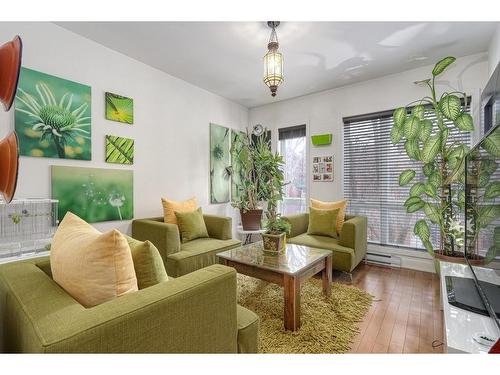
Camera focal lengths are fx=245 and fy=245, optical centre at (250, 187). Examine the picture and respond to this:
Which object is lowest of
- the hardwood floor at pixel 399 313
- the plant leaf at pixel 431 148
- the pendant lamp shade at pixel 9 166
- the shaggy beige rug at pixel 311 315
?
the hardwood floor at pixel 399 313

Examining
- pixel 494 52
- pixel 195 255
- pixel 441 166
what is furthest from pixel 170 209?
pixel 494 52

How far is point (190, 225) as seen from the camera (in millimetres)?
2822

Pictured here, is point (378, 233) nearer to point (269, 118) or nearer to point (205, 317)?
point (269, 118)

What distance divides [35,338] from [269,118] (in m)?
4.13

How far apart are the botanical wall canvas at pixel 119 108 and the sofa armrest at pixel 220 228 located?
150 cm

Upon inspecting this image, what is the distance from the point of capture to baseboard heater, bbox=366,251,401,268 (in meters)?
3.12

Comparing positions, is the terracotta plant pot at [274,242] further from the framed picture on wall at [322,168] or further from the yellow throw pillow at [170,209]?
the framed picture on wall at [322,168]

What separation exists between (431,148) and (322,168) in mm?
1446

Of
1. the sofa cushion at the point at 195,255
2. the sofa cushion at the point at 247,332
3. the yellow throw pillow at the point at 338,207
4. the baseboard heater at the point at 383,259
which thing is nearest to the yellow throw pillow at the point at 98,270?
the sofa cushion at the point at 247,332

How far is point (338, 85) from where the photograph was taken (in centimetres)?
352

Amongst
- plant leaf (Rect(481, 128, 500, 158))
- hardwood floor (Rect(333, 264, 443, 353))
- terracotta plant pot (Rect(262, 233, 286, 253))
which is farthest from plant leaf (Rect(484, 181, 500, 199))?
terracotta plant pot (Rect(262, 233, 286, 253))

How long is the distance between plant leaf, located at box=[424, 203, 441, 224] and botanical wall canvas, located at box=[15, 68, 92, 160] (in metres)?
3.50

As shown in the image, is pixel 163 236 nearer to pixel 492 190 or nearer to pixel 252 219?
pixel 252 219

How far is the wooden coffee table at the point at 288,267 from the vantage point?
5.73ft
